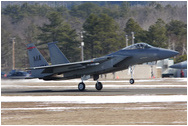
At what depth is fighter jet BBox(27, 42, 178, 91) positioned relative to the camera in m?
24.3

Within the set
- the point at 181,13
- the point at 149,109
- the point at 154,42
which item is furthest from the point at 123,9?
the point at 149,109

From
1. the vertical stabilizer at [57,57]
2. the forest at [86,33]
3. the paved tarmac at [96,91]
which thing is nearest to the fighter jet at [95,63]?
the vertical stabilizer at [57,57]

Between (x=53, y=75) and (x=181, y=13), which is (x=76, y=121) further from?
(x=181, y=13)

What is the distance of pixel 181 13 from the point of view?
163 m

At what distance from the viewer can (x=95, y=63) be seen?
2550 centimetres

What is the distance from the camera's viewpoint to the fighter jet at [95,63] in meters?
24.3

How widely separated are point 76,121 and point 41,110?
3.16m

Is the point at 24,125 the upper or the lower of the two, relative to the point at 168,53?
lower

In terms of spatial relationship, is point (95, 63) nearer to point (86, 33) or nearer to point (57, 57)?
point (57, 57)

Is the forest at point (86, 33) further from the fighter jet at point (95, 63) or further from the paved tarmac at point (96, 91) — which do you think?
the fighter jet at point (95, 63)

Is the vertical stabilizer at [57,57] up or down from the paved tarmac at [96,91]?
up

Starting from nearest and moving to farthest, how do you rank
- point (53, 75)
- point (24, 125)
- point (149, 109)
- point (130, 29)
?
point (24, 125) < point (149, 109) < point (53, 75) < point (130, 29)

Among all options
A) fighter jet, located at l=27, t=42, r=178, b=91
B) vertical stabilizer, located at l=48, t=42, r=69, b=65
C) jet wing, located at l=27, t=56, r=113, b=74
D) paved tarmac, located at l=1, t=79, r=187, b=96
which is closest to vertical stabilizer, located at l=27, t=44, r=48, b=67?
fighter jet, located at l=27, t=42, r=178, b=91

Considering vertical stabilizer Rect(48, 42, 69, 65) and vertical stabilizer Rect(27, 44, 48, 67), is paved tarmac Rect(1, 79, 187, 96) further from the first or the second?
vertical stabilizer Rect(48, 42, 69, 65)
